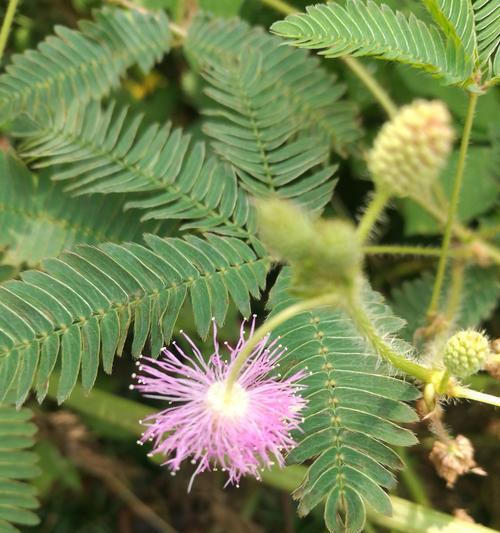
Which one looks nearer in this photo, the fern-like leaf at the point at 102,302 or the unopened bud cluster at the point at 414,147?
the unopened bud cluster at the point at 414,147

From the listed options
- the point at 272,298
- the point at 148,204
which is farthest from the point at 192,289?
the point at 148,204

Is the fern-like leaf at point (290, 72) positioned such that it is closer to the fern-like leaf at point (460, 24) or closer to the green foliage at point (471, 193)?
the green foliage at point (471, 193)

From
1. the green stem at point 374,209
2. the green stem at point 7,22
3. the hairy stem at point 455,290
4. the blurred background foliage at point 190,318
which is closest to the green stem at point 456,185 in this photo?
the hairy stem at point 455,290

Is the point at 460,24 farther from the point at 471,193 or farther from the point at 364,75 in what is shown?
the point at 471,193

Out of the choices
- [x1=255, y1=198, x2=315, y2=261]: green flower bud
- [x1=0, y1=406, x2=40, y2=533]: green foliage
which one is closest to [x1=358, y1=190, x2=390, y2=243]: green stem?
[x1=255, y1=198, x2=315, y2=261]: green flower bud

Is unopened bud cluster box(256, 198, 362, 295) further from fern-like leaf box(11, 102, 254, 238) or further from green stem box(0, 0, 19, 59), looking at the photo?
green stem box(0, 0, 19, 59)

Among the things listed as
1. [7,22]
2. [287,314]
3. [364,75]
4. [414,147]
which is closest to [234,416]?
[287,314]

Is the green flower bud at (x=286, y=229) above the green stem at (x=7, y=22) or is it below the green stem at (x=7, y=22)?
below

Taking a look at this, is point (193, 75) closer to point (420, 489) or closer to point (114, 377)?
point (114, 377)
